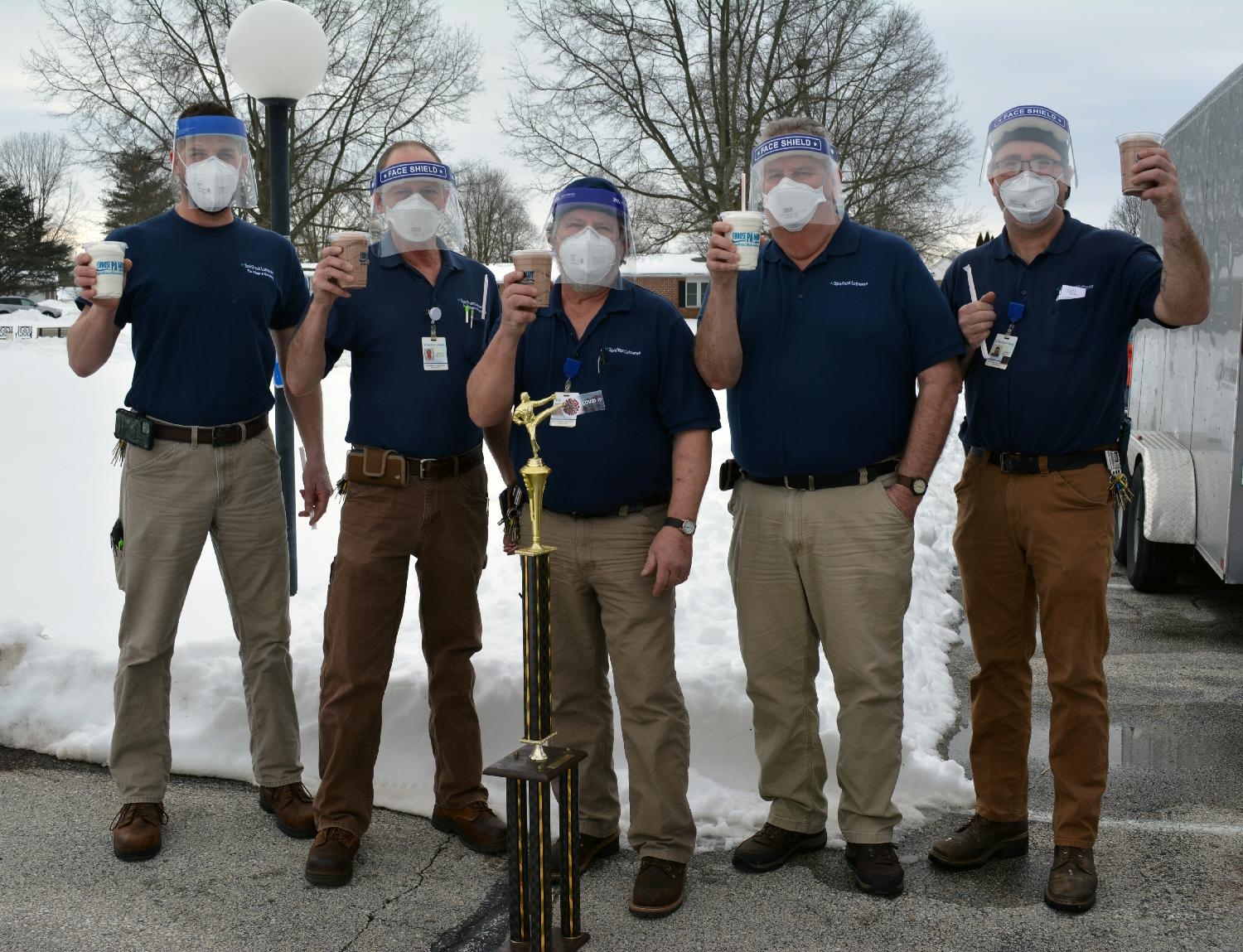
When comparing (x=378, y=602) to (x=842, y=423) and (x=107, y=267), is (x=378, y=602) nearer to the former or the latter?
(x=107, y=267)

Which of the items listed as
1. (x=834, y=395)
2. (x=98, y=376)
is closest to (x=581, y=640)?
(x=834, y=395)

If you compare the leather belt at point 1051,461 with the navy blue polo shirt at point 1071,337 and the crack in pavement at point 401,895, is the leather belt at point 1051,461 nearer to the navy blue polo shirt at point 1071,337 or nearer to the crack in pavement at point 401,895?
the navy blue polo shirt at point 1071,337

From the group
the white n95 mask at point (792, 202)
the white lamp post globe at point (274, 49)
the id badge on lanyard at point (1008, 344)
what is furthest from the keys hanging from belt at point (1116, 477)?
the white lamp post globe at point (274, 49)

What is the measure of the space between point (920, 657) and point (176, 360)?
4238mm

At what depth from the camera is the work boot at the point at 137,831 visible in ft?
13.4

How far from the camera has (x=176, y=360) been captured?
165 inches

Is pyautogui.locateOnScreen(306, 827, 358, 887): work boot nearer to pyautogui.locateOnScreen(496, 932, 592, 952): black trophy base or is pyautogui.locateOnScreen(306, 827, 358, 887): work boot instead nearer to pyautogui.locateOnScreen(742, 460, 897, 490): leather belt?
pyautogui.locateOnScreen(496, 932, 592, 952): black trophy base

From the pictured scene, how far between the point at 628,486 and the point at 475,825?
1402mm

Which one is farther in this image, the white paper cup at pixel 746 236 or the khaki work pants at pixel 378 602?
the khaki work pants at pixel 378 602

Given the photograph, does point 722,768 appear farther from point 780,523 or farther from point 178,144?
point 178,144

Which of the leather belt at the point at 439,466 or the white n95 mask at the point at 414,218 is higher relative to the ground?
the white n95 mask at the point at 414,218

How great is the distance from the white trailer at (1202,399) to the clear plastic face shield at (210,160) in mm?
4902

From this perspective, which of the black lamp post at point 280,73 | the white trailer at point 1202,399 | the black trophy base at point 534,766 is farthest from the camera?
the black lamp post at point 280,73

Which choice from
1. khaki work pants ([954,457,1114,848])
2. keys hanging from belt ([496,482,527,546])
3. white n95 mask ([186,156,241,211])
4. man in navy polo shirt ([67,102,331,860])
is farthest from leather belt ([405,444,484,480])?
khaki work pants ([954,457,1114,848])
